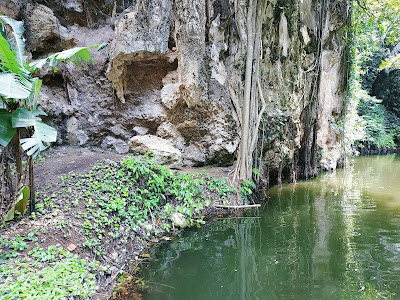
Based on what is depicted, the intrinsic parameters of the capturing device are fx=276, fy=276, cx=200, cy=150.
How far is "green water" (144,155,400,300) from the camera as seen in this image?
3.10 m

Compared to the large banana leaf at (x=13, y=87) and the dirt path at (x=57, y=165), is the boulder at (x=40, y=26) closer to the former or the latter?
the dirt path at (x=57, y=165)

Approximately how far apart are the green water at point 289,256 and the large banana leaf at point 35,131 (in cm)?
198

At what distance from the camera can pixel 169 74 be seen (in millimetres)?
7301

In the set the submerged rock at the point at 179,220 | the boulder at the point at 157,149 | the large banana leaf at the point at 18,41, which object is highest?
the large banana leaf at the point at 18,41

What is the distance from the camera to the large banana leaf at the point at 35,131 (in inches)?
116

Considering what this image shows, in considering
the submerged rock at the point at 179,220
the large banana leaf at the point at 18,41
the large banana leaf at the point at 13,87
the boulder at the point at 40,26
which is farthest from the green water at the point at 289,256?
the boulder at the point at 40,26

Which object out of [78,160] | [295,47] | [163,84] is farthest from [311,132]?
[78,160]

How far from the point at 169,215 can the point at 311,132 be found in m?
6.58

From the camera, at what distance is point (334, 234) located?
15.2ft

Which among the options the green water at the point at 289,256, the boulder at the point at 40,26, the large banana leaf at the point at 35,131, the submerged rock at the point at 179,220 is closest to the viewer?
the large banana leaf at the point at 35,131

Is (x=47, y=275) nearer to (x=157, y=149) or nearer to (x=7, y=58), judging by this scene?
(x=7, y=58)

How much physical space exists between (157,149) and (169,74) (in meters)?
2.31

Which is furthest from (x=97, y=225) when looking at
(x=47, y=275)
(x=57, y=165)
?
(x=57, y=165)

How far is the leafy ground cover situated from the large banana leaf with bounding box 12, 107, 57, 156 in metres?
0.96
